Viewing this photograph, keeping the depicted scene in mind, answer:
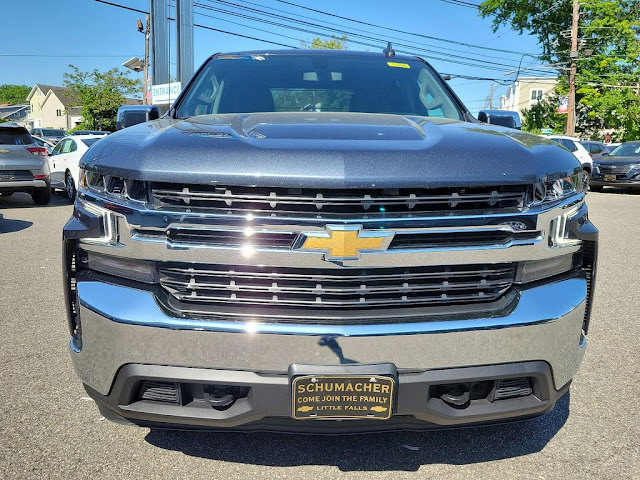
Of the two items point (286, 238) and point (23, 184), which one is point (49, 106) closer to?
point (23, 184)

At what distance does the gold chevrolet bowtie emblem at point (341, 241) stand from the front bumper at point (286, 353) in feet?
0.79

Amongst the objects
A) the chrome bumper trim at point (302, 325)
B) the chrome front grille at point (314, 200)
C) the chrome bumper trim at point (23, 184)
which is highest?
the chrome front grille at point (314, 200)

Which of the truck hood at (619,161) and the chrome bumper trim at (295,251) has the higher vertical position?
the chrome bumper trim at (295,251)

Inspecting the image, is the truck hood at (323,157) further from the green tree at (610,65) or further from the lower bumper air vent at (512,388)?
the green tree at (610,65)

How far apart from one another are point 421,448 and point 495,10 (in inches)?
1766

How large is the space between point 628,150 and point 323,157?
61.7 ft

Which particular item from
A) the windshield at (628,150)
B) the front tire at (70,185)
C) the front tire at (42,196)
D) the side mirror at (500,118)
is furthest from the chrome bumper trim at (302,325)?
the windshield at (628,150)

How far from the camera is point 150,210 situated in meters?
1.98

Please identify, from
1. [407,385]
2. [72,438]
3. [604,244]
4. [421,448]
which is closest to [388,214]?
[407,385]

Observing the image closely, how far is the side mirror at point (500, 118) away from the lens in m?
3.57

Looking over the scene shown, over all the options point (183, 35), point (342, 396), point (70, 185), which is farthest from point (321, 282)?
point (183, 35)

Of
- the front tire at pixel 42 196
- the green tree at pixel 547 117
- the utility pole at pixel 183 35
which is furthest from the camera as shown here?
the green tree at pixel 547 117

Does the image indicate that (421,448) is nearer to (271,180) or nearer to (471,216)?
(471,216)

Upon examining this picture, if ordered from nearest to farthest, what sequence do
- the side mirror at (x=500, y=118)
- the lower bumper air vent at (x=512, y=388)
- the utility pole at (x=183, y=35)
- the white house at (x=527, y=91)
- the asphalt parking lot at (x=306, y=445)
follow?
the lower bumper air vent at (x=512, y=388) < the asphalt parking lot at (x=306, y=445) < the side mirror at (x=500, y=118) < the utility pole at (x=183, y=35) < the white house at (x=527, y=91)
